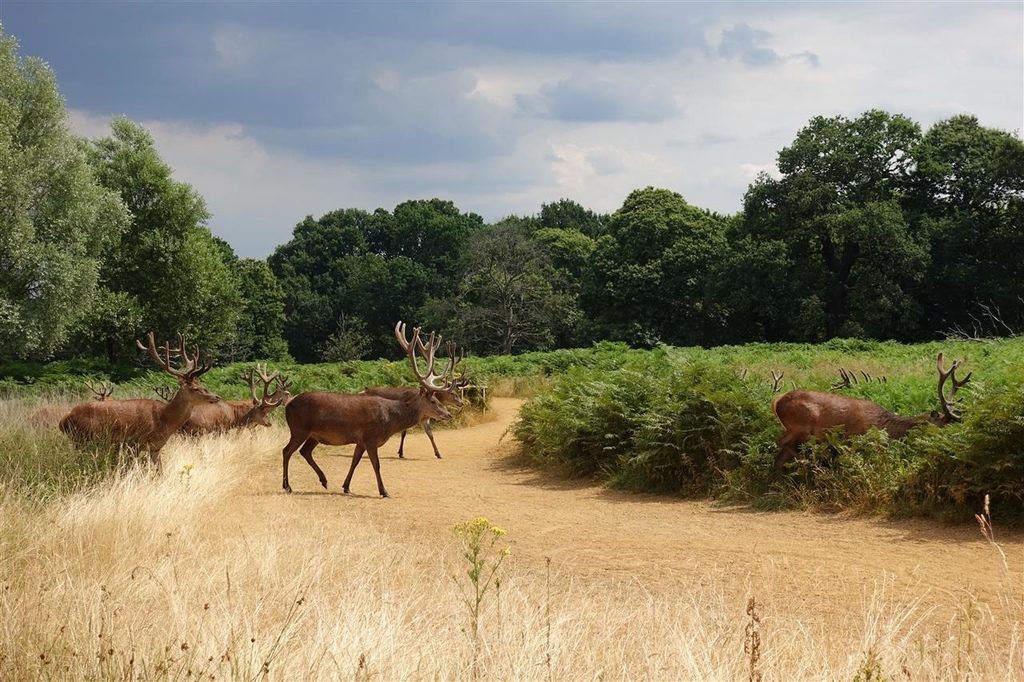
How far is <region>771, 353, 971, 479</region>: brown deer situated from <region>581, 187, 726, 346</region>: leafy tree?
1335 inches

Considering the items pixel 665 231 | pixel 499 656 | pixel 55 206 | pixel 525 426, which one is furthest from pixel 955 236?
pixel 499 656

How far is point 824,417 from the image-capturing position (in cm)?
1136

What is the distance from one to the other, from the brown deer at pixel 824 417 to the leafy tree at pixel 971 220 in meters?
29.9

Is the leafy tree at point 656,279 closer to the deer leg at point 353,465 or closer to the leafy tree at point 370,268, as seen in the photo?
the leafy tree at point 370,268

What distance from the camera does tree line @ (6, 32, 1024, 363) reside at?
2527 cm

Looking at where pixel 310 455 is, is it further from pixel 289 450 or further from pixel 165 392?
pixel 165 392

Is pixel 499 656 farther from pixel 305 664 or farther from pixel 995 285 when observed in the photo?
pixel 995 285

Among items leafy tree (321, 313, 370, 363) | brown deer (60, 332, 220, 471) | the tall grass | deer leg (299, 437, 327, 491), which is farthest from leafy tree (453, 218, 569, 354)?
brown deer (60, 332, 220, 471)

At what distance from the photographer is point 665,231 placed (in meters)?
47.9

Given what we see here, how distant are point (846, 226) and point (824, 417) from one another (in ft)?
97.9

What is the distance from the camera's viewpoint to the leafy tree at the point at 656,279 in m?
46.7

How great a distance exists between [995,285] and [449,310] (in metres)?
28.4

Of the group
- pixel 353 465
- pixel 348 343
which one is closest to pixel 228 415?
pixel 353 465

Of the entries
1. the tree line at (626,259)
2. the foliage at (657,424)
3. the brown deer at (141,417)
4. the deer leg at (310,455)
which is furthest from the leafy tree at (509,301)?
the brown deer at (141,417)
